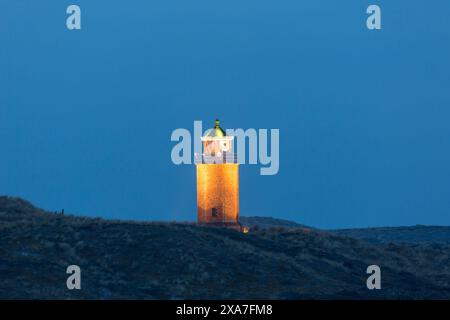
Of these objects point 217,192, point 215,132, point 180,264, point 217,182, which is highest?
point 215,132

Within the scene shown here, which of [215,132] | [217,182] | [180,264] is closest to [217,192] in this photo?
[217,182]

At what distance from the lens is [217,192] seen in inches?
3246

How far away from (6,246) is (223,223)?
15.2 m

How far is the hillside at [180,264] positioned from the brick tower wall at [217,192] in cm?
246

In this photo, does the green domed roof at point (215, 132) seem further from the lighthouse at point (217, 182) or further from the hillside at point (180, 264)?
the hillside at point (180, 264)

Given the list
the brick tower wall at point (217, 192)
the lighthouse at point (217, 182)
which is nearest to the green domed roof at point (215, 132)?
the lighthouse at point (217, 182)

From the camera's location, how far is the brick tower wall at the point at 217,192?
8244 cm

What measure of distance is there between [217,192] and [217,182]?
61cm

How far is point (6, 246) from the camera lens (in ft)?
240

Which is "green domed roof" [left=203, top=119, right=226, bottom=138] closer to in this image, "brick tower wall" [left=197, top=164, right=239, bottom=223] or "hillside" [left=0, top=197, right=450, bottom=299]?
"brick tower wall" [left=197, top=164, right=239, bottom=223]

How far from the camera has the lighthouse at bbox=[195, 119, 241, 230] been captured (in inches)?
3246

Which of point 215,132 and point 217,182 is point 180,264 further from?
point 215,132

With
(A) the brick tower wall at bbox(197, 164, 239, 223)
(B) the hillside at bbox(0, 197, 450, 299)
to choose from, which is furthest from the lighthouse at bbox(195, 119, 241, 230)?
(B) the hillside at bbox(0, 197, 450, 299)
